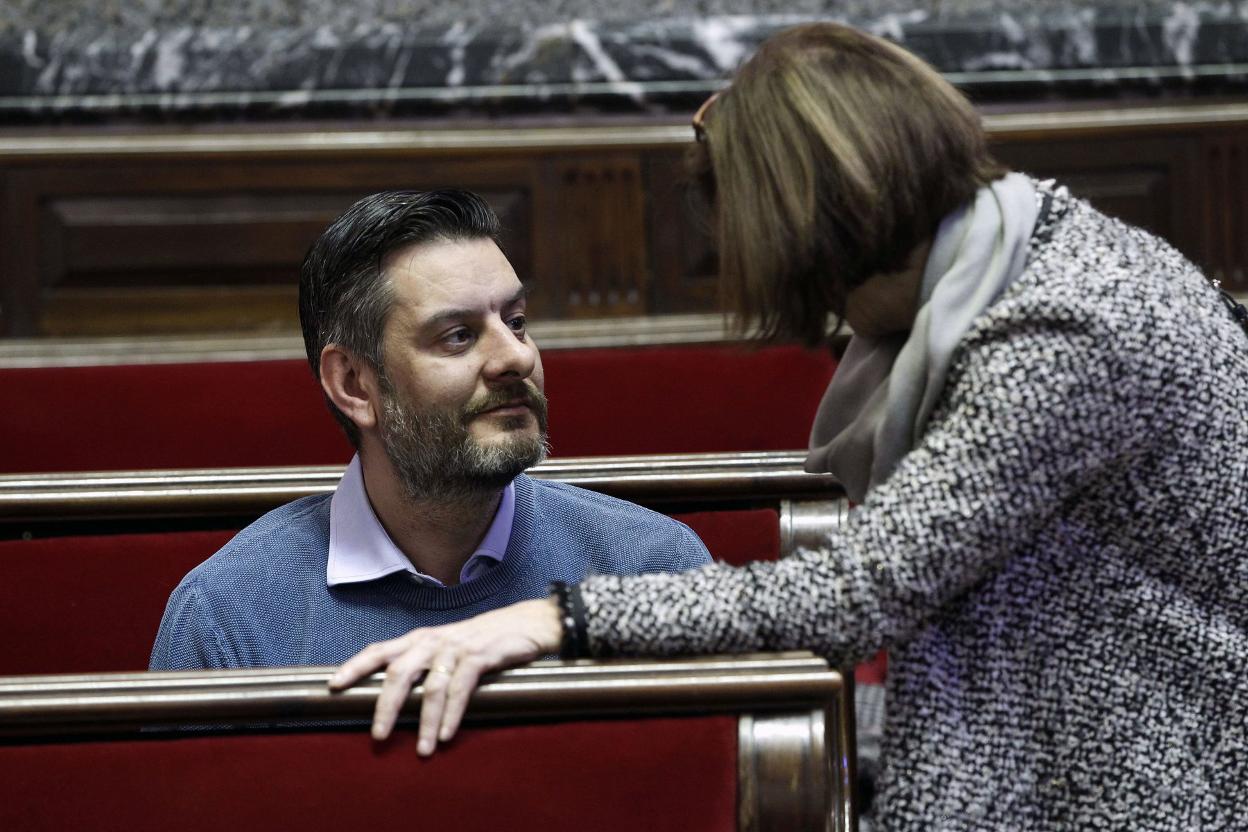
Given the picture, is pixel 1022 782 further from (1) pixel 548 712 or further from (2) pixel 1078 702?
(1) pixel 548 712

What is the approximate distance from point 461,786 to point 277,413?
2.04 feet

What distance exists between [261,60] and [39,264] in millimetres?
280

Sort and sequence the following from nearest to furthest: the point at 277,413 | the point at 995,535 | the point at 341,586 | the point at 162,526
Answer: the point at 995,535, the point at 341,586, the point at 162,526, the point at 277,413

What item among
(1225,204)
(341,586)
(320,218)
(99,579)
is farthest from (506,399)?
(1225,204)

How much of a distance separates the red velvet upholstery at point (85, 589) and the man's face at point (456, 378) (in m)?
0.15

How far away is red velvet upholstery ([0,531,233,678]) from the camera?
2.75 ft

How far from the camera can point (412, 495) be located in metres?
0.79

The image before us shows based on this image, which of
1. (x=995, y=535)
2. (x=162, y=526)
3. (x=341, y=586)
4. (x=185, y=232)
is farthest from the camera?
(x=185, y=232)

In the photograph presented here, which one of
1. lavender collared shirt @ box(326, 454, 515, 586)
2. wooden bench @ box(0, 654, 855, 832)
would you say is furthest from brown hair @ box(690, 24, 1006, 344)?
lavender collared shirt @ box(326, 454, 515, 586)

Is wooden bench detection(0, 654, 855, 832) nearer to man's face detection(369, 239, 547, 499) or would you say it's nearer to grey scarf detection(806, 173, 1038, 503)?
grey scarf detection(806, 173, 1038, 503)

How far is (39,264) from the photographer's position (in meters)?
1.33

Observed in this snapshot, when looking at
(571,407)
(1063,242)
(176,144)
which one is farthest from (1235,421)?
(176,144)

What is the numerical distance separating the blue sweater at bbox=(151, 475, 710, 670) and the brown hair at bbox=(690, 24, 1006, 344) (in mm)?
238

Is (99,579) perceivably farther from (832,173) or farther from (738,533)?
(832,173)
